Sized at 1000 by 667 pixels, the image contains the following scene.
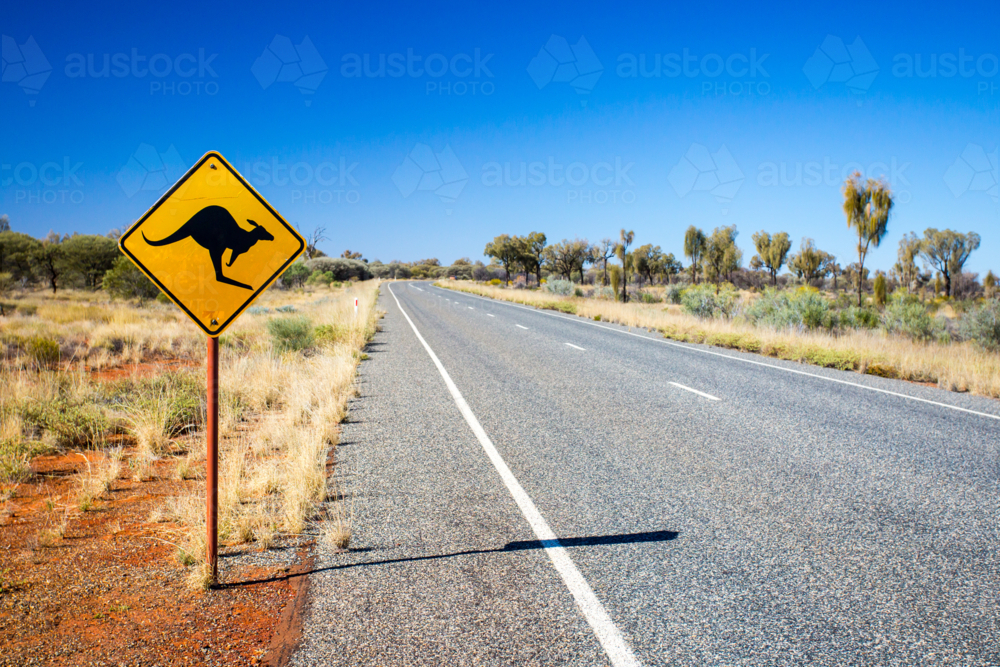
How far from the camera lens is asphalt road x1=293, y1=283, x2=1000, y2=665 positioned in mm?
2668

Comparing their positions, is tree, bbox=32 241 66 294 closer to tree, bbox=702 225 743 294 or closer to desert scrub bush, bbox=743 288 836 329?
desert scrub bush, bbox=743 288 836 329

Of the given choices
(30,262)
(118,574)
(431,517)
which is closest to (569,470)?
(431,517)

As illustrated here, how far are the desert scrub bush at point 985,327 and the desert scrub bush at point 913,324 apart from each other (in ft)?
2.59

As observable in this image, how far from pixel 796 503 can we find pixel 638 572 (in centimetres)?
182

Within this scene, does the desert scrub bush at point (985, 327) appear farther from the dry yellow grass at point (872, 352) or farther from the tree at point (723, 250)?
the tree at point (723, 250)

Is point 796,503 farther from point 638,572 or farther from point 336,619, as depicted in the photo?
point 336,619

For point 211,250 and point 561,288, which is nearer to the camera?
point 211,250

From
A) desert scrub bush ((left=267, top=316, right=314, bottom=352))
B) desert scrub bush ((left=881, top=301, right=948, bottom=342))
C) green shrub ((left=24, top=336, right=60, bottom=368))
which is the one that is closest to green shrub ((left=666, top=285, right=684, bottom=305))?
desert scrub bush ((left=881, top=301, right=948, bottom=342))

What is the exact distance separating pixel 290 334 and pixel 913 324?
57.4 feet

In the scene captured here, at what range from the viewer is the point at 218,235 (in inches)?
127

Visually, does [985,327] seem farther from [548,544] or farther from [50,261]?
[50,261]

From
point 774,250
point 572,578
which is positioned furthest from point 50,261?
point 774,250

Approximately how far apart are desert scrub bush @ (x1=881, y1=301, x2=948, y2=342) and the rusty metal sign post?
1760cm

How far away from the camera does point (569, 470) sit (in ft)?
16.7
